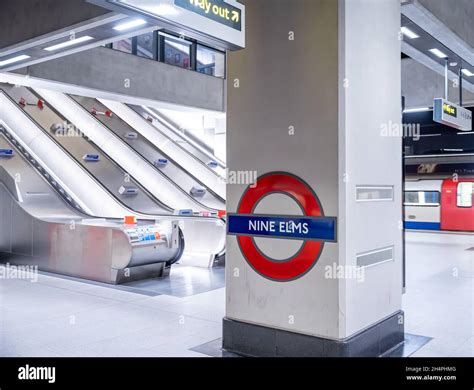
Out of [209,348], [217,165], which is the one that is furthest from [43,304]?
[217,165]

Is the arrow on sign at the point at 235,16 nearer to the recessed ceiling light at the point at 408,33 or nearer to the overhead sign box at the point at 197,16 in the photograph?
the overhead sign box at the point at 197,16

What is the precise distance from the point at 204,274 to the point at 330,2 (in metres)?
5.09

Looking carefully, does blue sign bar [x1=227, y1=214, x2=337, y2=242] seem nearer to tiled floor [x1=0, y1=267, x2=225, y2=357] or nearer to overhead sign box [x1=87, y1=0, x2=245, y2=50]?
tiled floor [x1=0, y1=267, x2=225, y2=357]

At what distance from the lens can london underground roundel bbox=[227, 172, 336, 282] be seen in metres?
3.77

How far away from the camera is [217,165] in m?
14.7

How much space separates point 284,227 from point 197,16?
168 cm

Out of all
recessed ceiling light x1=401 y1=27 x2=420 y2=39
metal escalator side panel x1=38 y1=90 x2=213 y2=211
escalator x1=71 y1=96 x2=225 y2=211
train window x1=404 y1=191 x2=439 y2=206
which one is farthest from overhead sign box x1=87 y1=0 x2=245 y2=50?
train window x1=404 y1=191 x2=439 y2=206

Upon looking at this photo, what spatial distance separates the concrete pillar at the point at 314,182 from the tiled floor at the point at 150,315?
0.55 m

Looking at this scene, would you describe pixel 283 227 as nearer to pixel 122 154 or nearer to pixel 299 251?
pixel 299 251

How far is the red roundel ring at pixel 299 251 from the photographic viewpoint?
380 cm

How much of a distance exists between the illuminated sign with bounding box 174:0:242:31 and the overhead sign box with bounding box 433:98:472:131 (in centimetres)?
543

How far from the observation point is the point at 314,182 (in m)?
3.79
